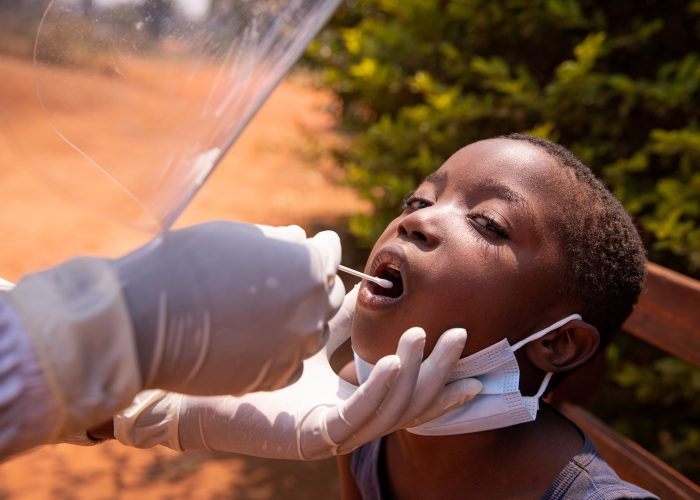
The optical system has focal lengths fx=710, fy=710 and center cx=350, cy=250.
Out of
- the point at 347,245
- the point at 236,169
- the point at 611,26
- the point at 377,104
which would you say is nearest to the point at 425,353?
the point at 611,26

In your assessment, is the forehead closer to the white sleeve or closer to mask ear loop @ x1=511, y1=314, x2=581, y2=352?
mask ear loop @ x1=511, y1=314, x2=581, y2=352

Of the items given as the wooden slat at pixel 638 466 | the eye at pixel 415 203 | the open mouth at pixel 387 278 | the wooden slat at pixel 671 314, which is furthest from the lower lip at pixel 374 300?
the wooden slat at pixel 638 466

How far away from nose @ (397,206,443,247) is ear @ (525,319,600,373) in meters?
0.34

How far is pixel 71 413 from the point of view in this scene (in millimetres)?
1048

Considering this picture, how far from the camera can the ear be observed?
1.64 m

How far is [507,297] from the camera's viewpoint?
5.15 feet

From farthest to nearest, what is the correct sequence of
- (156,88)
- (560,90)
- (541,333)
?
1. (560,90)
2. (541,333)
3. (156,88)

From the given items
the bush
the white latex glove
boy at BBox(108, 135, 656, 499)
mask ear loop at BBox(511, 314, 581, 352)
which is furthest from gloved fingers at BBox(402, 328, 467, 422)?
the bush

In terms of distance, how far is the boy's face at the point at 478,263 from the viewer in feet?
5.07

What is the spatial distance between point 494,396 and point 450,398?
0.15 metres

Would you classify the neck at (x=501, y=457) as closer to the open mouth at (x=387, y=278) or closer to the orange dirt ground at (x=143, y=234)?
the open mouth at (x=387, y=278)

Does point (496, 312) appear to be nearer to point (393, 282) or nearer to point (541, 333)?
point (541, 333)

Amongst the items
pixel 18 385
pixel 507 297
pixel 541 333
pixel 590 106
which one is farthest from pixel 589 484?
pixel 590 106

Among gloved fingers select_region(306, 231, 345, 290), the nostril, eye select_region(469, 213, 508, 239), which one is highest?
eye select_region(469, 213, 508, 239)
